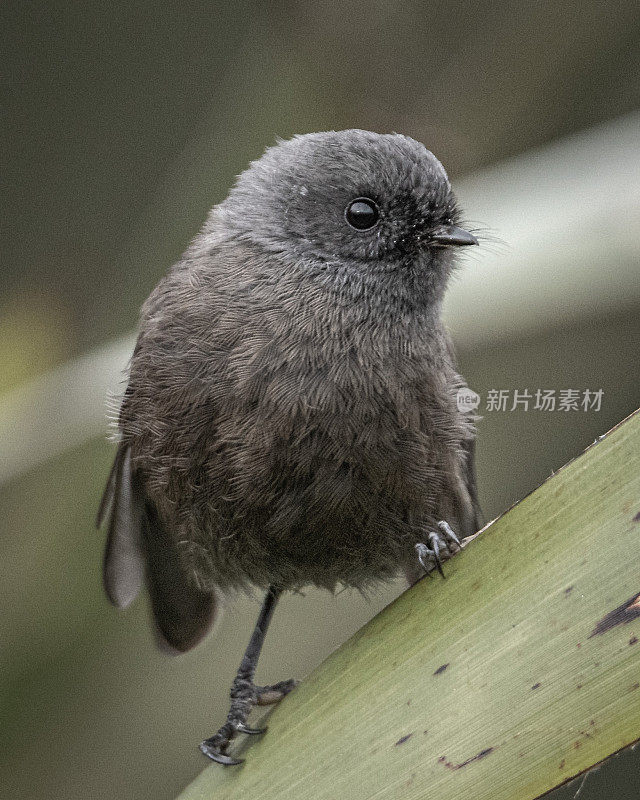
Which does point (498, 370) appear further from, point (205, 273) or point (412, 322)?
point (205, 273)

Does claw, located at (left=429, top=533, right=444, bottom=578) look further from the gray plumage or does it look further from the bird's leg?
the bird's leg

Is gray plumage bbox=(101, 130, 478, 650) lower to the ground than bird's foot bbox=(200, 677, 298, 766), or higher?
higher

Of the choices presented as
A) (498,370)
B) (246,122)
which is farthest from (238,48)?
(498,370)

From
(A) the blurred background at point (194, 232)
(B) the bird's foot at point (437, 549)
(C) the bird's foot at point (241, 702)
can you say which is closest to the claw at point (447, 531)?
(B) the bird's foot at point (437, 549)

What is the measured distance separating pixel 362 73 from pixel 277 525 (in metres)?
2.25

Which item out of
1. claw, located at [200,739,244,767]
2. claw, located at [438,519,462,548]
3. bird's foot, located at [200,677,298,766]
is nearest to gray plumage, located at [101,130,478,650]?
claw, located at [438,519,462,548]

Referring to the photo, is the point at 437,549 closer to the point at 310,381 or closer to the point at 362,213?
the point at 310,381

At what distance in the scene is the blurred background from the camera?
287 centimetres

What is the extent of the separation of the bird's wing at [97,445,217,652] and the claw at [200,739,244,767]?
1.71 feet

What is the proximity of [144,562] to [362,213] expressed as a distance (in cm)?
145

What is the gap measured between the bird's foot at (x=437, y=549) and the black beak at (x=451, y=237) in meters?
0.82

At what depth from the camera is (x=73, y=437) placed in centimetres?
290

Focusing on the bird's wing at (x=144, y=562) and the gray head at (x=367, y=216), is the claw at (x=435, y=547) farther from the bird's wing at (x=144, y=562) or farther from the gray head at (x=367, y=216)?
the bird's wing at (x=144, y=562)

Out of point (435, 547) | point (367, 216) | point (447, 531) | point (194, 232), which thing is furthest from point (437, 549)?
point (194, 232)
